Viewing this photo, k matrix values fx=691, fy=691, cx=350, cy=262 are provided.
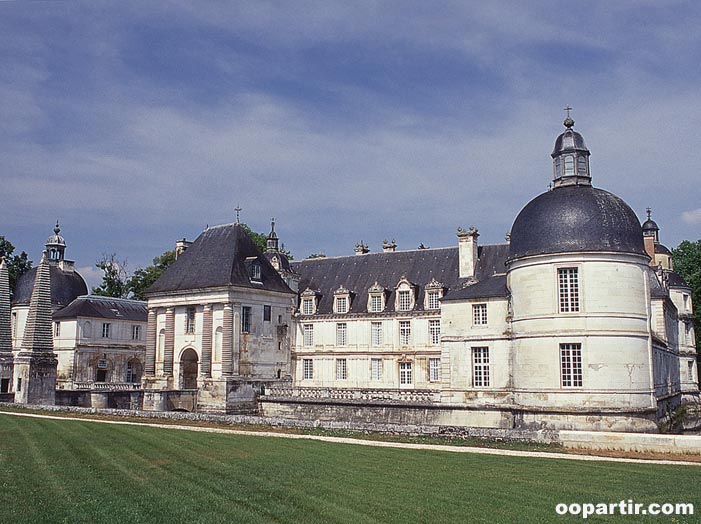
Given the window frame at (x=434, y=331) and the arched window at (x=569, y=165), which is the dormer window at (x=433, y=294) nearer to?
the window frame at (x=434, y=331)

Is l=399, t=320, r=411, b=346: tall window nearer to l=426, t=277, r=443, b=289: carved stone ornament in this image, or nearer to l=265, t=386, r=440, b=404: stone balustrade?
l=426, t=277, r=443, b=289: carved stone ornament

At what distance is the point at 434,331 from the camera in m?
39.1

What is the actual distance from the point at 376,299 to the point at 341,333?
3089 millimetres

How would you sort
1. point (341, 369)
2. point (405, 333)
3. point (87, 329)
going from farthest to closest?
point (87, 329), point (341, 369), point (405, 333)

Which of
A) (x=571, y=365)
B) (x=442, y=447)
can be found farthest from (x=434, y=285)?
(x=442, y=447)

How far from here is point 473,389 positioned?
27.6m

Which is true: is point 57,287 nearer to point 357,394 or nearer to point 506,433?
point 357,394

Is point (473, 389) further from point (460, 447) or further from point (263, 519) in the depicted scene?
point (263, 519)

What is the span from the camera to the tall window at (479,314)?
1094 inches

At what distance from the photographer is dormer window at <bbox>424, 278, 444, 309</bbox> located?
39188 mm

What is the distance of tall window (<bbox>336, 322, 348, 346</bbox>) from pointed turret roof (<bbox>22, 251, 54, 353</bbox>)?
647 inches

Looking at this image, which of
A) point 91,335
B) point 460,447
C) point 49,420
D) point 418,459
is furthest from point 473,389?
point 91,335

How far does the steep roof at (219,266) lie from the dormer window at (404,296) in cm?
644

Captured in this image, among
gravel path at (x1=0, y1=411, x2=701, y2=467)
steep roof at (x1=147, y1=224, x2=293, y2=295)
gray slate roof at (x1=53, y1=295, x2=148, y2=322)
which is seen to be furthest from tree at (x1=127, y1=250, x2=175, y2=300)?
gravel path at (x1=0, y1=411, x2=701, y2=467)
